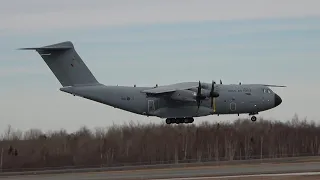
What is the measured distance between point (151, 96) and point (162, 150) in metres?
21.7

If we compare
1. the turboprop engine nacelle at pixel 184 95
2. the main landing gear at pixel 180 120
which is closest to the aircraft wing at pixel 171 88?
the turboprop engine nacelle at pixel 184 95

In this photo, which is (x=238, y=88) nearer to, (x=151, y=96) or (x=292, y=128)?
(x=151, y=96)

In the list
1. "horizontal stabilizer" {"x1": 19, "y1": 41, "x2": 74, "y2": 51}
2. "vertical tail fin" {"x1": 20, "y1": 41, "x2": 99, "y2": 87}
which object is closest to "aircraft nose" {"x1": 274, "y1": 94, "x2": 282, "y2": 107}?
"vertical tail fin" {"x1": 20, "y1": 41, "x2": 99, "y2": 87}

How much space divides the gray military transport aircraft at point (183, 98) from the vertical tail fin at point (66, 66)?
1.10 feet

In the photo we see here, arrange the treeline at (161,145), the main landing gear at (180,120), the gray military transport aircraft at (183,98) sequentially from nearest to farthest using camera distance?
the gray military transport aircraft at (183,98) → the main landing gear at (180,120) → the treeline at (161,145)

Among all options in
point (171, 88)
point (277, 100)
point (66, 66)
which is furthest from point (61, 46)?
point (277, 100)

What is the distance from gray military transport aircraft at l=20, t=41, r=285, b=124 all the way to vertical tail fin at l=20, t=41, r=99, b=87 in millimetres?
335

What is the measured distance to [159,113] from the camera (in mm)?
57656

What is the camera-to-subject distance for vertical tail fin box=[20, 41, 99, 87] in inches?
2349

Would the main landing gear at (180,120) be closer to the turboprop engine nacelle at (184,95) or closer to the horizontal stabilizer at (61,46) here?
the turboprop engine nacelle at (184,95)

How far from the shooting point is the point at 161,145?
7931cm

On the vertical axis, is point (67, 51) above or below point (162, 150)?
above

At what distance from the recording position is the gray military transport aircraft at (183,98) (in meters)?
56.8

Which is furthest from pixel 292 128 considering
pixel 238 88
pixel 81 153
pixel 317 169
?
pixel 317 169
